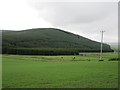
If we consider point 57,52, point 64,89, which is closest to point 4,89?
point 64,89

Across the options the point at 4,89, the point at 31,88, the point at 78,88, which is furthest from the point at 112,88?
the point at 4,89

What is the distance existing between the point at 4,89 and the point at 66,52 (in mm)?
140890

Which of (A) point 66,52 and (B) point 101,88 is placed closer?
(B) point 101,88

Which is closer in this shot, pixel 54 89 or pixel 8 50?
pixel 54 89

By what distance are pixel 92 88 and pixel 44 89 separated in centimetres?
354

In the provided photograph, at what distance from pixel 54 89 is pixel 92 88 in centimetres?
281

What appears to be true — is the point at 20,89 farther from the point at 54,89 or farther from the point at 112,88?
the point at 112,88

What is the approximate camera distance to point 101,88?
1866 centimetres

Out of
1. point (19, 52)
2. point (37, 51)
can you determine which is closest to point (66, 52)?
point (37, 51)

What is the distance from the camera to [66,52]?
160 metres

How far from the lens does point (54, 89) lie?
725 inches

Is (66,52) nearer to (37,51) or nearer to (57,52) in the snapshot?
(57,52)

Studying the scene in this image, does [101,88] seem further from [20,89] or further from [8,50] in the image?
[8,50]

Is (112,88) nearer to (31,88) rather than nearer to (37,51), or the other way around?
(31,88)
